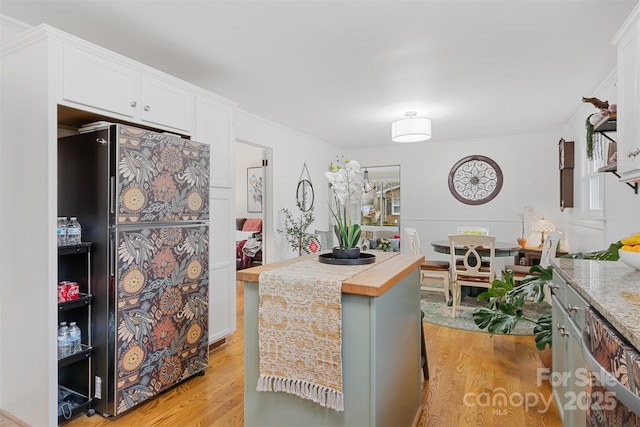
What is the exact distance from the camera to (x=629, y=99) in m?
1.82

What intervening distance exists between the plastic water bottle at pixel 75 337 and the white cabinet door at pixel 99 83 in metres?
1.27

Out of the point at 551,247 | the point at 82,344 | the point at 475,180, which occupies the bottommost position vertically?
the point at 82,344

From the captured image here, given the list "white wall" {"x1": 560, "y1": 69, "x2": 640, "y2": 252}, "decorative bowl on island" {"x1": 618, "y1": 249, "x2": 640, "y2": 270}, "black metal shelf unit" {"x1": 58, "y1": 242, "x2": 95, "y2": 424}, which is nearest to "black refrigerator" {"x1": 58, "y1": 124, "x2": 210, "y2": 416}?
"black metal shelf unit" {"x1": 58, "y1": 242, "x2": 95, "y2": 424}

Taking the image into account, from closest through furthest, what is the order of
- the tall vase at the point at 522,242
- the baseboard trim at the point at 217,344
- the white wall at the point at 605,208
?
the white wall at the point at 605,208 < the baseboard trim at the point at 217,344 < the tall vase at the point at 522,242

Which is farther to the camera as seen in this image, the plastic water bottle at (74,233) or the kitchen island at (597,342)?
the plastic water bottle at (74,233)

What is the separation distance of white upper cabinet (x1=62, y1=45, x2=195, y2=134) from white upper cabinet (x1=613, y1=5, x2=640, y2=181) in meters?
2.68

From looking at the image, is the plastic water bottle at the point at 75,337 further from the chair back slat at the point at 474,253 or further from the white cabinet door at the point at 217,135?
the chair back slat at the point at 474,253

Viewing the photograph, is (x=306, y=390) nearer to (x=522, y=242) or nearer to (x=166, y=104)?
(x=166, y=104)

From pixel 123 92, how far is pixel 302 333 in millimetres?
1818

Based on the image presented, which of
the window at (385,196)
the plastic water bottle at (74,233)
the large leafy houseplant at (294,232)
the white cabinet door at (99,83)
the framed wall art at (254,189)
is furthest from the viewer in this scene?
the framed wall art at (254,189)

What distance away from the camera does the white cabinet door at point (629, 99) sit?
1709 millimetres

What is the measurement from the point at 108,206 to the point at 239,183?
5.53 meters

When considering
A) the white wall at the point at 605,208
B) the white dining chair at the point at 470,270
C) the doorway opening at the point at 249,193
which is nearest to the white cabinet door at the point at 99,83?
the white dining chair at the point at 470,270

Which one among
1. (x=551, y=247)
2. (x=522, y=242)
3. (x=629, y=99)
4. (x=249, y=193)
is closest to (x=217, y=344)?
(x=629, y=99)
